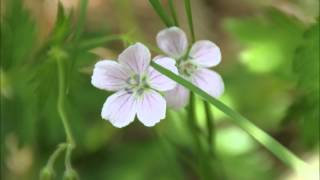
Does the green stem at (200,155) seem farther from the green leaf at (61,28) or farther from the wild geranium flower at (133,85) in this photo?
the green leaf at (61,28)

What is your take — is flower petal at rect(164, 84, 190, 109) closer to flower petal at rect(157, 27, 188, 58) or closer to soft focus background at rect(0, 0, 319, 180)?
flower petal at rect(157, 27, 188, 58)

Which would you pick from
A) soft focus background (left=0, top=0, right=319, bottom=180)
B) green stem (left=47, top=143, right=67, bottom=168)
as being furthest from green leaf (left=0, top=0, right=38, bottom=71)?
green stem (left=47, top=143, right=67, bottom=168)

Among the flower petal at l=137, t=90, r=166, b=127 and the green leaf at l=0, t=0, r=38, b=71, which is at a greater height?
the flower petal at l=137, t=90, r=166, b=127

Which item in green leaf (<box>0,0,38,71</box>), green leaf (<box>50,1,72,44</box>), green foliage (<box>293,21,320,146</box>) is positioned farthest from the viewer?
green leaf (<box>0,0,38,71</box>)

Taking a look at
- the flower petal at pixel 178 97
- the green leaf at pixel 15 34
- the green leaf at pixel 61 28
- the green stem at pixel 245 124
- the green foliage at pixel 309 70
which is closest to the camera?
the green stem at pixel 245 124

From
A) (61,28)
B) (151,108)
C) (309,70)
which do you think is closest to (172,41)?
(151,108)

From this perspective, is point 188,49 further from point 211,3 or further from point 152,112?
point 211,3

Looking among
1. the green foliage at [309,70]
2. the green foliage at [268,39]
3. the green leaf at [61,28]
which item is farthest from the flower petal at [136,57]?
the green foliage at [268,39]
